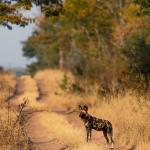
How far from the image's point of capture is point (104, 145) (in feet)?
55.6

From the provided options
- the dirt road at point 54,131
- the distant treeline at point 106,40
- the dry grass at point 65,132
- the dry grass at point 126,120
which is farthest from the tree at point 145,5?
the dry grass at point 65,132

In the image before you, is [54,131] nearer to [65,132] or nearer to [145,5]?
[65,132]

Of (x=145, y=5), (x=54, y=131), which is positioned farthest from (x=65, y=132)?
(x=145, y=5)

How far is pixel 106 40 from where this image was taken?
4631 centimetres

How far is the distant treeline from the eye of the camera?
2634cm

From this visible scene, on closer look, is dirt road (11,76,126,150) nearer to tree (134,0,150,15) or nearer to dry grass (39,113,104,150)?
dry grass (39,113,104,150)

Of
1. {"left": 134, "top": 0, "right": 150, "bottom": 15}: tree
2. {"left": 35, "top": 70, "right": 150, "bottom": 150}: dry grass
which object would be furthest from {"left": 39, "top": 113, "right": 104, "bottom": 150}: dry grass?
{"left": 134, "top": 0, "right": 150, "bottom": 15}: tree

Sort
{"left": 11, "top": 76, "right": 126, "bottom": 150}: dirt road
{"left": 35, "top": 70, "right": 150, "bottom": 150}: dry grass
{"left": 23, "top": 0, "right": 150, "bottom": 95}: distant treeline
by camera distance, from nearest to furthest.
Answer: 1. {"left": 11, "top": 76, "right": 126, "bottom": 150}: dirt road
2. {"left": 35, "top": 70, "right": 150, "bottom": 150}: dry grass
3. {"left": 23, "top": 0, "right": 150, "bottom": 95}: distant treeline

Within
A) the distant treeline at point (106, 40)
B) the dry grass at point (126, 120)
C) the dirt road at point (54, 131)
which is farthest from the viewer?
the distant treeline at point (106, 40)

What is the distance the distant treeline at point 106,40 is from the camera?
26.3 metres

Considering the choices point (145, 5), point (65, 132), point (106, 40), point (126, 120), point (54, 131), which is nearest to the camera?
point (65, 132)

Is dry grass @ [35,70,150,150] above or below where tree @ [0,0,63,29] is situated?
below

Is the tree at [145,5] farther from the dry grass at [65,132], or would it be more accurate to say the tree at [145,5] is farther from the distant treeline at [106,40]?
the dry grass at [65,132]

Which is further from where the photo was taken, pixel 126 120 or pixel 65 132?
pixel 126 120
